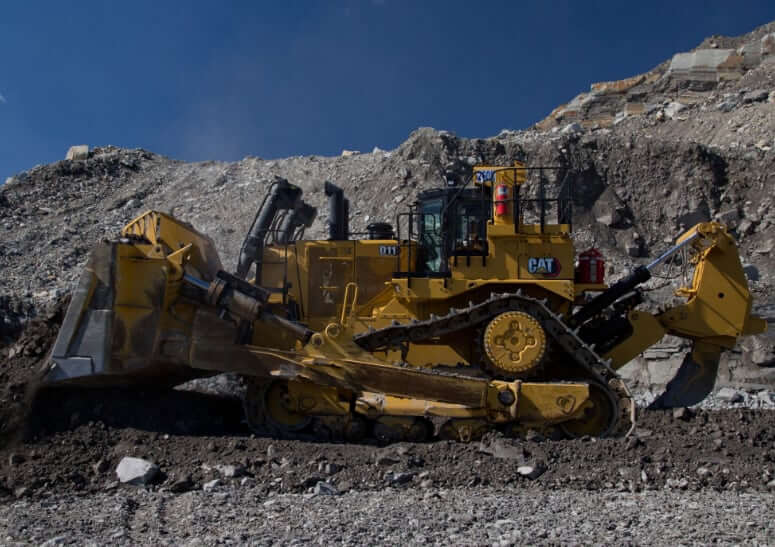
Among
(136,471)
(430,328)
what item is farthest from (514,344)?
(136,471)

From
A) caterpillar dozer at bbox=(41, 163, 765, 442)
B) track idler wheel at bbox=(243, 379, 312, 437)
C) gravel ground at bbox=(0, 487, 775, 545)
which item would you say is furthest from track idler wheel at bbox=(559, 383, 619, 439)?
track idler wheel at bbox=(243, 379, 312, 437)

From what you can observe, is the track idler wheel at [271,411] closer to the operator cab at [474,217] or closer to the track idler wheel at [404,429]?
the track idler wheel at [404,429]

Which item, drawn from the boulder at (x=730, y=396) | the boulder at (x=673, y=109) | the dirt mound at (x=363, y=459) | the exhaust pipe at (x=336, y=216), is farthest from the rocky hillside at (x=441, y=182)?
the dirt mound at (x=363, y=459)

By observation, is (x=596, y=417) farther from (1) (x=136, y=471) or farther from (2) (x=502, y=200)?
(1) (x=136, y=471)

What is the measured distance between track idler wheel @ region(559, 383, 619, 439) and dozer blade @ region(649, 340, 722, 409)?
1.49 m

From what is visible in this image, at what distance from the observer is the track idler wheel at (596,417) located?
Answer: 7.64 m

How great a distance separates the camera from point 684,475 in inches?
239

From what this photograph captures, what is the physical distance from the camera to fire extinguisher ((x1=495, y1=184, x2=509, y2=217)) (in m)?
8.32

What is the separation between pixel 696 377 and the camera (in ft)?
28.9

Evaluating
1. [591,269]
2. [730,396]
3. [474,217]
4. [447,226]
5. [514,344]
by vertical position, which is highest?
[474,217]

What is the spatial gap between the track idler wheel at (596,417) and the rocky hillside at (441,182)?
6.79m

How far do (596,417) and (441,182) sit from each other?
53.1 feet

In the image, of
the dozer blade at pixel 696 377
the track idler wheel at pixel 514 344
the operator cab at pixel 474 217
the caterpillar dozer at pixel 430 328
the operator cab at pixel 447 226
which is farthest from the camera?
the dozer blade at pixel 696 377

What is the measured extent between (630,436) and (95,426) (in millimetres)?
5230
